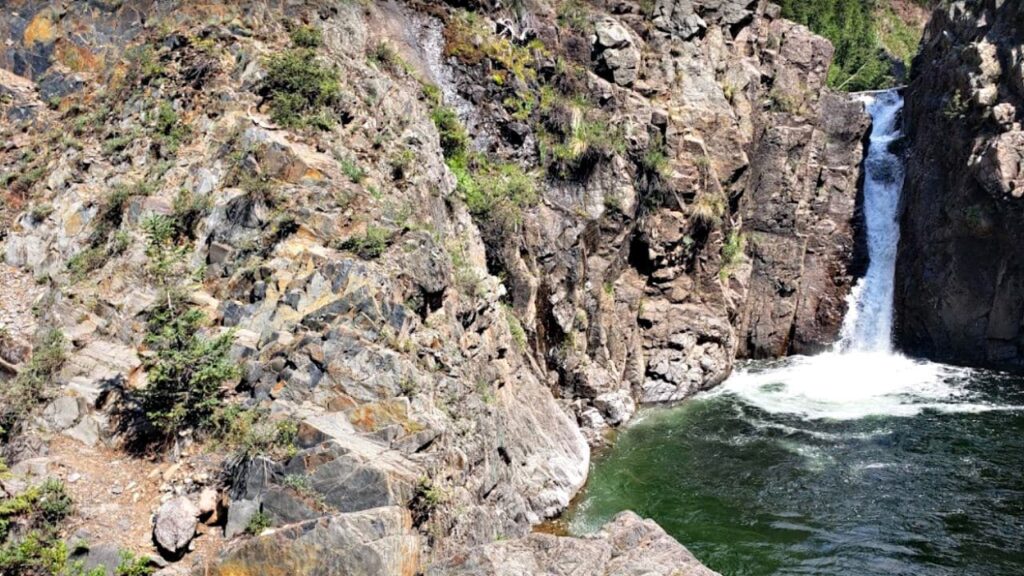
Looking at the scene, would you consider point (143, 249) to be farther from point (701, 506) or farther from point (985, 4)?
point (985, 4)

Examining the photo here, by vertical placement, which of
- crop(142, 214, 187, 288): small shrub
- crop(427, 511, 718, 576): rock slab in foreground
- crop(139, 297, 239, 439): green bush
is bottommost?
crop(427, 511, 718, 576): rock slab in foreground

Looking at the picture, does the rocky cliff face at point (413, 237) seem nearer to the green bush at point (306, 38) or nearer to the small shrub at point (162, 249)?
the small shrub at point (162, 249)

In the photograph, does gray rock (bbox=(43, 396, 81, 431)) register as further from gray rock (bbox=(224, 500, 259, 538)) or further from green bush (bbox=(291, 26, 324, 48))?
green bush (bbox=(291, 26, 324, 48))

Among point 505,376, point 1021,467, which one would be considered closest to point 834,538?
point 1021,467

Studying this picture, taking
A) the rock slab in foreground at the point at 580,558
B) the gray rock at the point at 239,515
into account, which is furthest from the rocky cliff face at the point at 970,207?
the gray rock at the point at 239,515

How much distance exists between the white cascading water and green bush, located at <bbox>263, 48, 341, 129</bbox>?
635 inches

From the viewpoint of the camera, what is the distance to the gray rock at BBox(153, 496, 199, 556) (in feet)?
28.3

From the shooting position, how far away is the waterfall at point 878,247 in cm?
2911

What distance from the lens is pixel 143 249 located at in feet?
42.8

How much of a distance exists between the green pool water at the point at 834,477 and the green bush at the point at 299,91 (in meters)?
10.6

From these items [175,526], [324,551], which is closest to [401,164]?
[175,526]

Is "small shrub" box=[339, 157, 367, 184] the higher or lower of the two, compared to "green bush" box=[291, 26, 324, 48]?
lower

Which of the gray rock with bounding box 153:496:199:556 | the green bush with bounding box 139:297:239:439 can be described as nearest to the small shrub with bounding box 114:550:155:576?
the gray rock with bounding box 153:496:199:556

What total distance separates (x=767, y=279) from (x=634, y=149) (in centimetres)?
852
